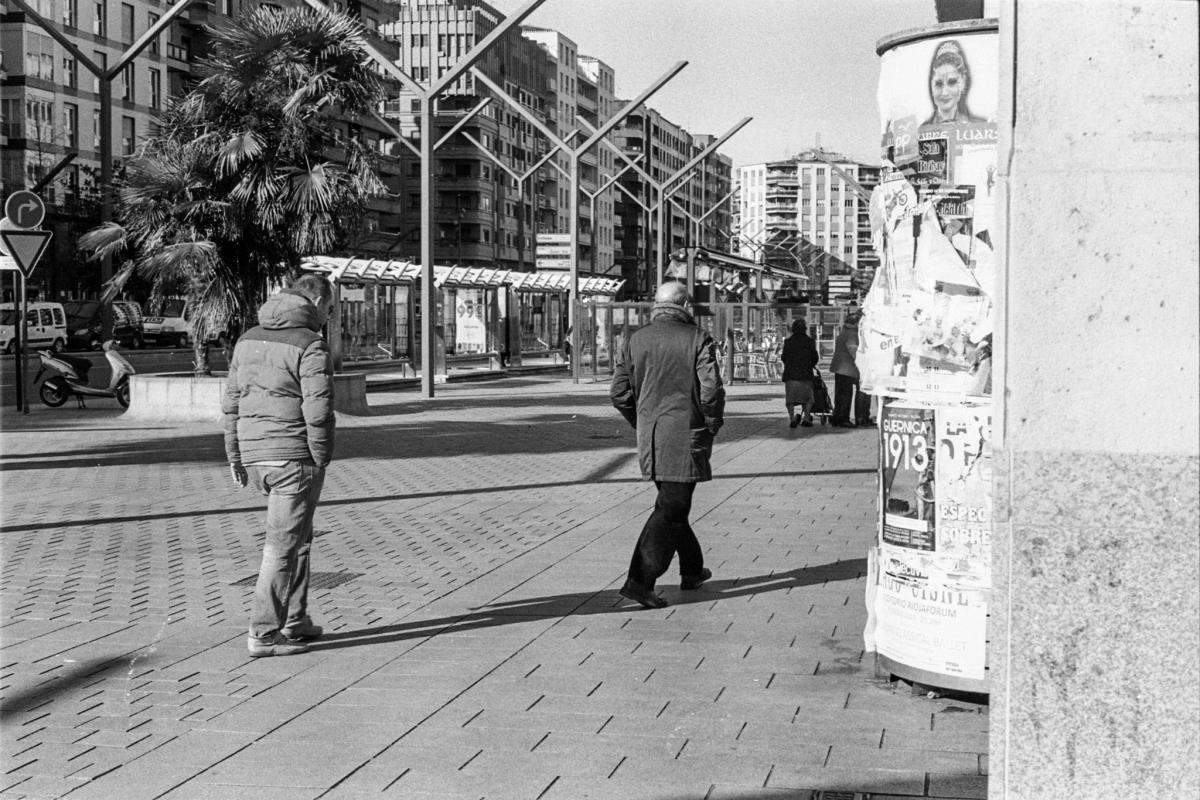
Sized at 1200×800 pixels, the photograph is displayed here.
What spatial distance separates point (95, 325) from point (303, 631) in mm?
52014

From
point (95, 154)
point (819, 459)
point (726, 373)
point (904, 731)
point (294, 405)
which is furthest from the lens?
point (95, 154)

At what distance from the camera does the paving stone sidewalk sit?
199 inches

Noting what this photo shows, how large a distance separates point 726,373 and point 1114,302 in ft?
105

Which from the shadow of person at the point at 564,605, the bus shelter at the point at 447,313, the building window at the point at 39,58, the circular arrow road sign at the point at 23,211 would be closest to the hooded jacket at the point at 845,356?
the bus shelter at the point at 447,313

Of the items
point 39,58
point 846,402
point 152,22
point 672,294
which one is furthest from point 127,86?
point 672,294

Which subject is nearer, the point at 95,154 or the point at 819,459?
the point at 819,459

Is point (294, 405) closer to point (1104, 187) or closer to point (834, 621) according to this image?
point (834, 621)

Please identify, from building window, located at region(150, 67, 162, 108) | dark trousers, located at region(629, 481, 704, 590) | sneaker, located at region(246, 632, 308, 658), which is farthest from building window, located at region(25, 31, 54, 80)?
sneaker, located at region(246, 632, 308, 658)

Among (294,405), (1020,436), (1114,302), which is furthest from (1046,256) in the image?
(294,405)

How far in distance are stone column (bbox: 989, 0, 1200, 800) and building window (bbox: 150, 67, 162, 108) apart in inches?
3283

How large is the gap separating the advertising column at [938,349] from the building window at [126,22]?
7731 centimetres

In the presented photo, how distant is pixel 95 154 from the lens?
254 ft

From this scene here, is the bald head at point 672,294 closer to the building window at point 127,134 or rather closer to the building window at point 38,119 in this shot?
the building window at point 38,119

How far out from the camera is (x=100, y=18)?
7631 centimetres
